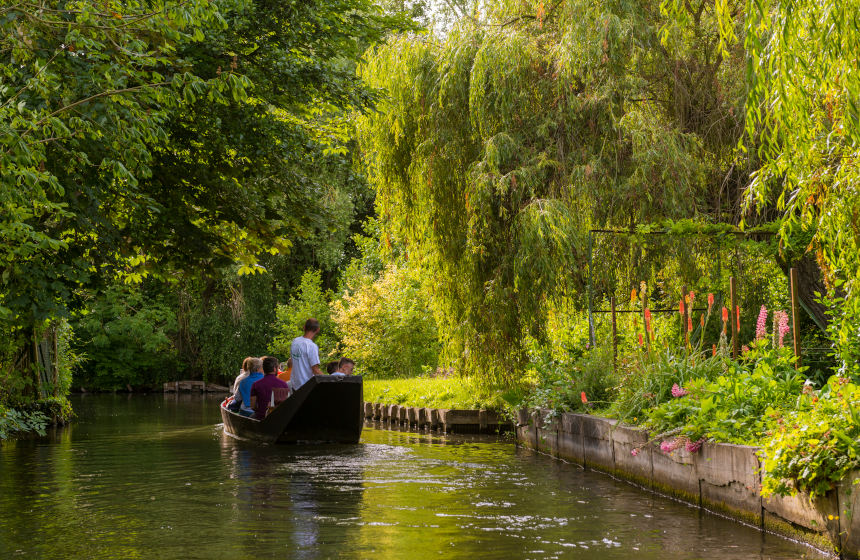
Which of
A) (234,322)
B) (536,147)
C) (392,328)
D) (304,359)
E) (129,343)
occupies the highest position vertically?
(536,147)

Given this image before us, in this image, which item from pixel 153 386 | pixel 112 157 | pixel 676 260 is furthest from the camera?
pixel 153 386

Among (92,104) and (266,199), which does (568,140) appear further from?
(92,104)

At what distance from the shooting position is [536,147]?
16.0m

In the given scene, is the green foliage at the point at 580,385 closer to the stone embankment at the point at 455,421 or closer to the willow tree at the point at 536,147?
the willow tree at the point at 536,147

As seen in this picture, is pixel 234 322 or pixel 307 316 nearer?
pixel 307 316

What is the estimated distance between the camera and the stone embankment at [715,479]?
267 inches

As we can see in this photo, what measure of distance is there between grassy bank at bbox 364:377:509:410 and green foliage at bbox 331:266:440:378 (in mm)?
1775

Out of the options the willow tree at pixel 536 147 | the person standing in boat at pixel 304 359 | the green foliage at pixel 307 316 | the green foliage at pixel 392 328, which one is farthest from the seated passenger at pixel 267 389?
the green foliage at pixel 307 316

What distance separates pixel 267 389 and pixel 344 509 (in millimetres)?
7404

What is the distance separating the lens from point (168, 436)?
1955 centimetres

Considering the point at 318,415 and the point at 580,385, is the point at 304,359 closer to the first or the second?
the point at 318,415

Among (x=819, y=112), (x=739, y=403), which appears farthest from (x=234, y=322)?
(x=739, y=403)

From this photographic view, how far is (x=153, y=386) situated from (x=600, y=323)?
34.7m

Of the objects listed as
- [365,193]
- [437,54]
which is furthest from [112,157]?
[365,193]
